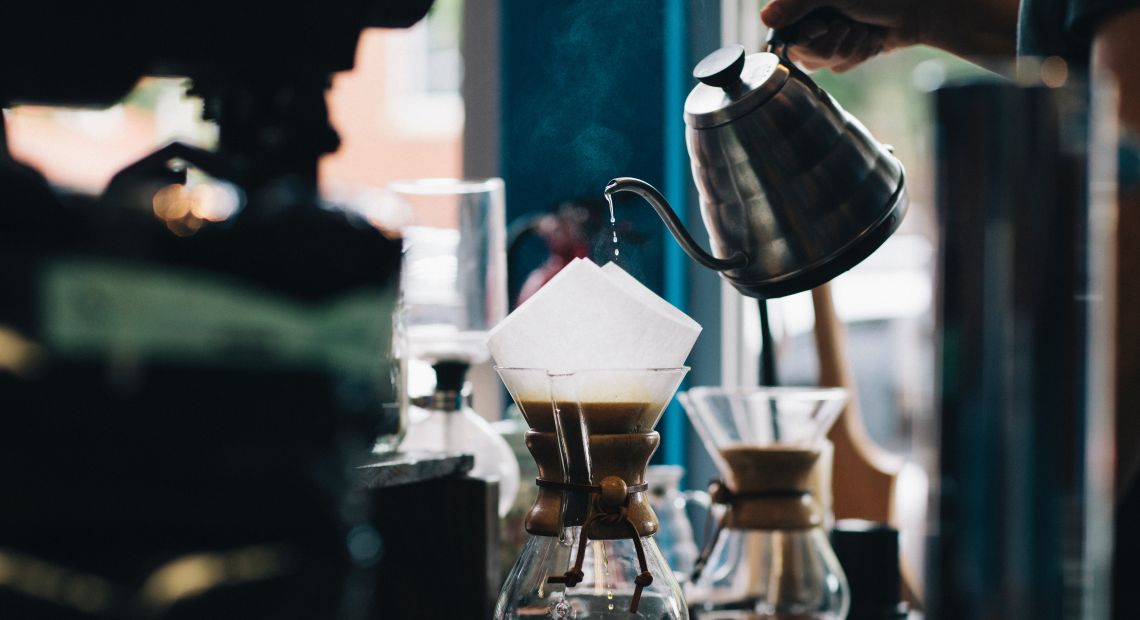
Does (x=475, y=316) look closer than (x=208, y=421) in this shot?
No

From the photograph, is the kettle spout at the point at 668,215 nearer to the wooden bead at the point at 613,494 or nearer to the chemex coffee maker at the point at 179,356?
the wooden bead at the point at 613,494

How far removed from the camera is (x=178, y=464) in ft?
1.52

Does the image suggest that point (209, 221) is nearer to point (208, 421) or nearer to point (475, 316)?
point (208, 421)

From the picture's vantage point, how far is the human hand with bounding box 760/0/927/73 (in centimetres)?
102

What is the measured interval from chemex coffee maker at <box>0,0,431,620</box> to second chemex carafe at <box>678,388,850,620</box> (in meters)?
0.54

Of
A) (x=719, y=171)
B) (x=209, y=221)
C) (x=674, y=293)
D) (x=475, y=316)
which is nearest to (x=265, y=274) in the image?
(x=209, y=221)

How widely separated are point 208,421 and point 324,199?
121 millimetres

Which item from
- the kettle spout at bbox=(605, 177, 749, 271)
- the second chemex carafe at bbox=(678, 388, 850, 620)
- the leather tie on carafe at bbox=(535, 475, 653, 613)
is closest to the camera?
the leather tie on carafe at bbox=(535, 475, 653, 613)

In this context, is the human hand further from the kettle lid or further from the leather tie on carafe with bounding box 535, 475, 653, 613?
the leather tie on carafe with bounding box 535, 475, 653, 613

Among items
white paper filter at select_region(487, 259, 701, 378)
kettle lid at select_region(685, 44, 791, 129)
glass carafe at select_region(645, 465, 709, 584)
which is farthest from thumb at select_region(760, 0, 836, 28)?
glass carafe at select_region(645, 465, 709, 584)

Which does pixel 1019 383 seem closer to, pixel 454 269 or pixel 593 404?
pixel 593 404

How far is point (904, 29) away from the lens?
4.19 ft

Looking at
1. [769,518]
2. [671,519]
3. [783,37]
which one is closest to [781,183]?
[783,37]

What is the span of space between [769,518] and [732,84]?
0.38 metres
